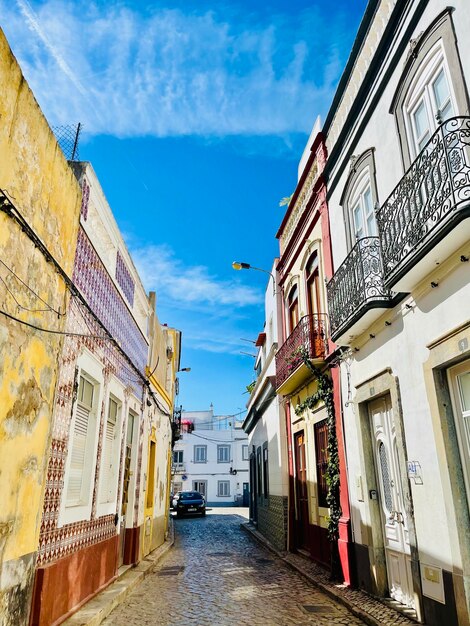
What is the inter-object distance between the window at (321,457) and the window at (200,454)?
34.3m

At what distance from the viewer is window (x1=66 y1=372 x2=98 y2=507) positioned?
5757mm

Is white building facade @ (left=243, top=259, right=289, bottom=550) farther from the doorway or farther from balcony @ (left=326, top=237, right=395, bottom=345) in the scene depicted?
the doorway

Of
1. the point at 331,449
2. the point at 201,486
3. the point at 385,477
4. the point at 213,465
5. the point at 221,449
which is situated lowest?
the point at 385,477

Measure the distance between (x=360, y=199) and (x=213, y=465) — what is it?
124 ft

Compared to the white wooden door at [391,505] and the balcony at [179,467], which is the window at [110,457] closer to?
the white wooden door at [391,505]

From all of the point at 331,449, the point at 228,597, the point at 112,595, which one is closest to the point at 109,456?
the point at 112,595

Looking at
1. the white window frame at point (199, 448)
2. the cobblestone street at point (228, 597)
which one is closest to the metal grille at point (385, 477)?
the cobblestone street at point (228, 597)

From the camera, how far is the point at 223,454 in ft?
139

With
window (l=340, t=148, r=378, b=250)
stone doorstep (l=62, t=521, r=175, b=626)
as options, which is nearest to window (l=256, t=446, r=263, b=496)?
stone doorstep (l=62, t=521, r=175, b=626)

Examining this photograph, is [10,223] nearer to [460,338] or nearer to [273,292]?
[460,338]

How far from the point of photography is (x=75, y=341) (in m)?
5.54

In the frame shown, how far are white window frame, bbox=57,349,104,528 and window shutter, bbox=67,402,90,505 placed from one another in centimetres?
8

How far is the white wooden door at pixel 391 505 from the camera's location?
224 inches

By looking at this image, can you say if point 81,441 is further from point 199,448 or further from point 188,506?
point 199,448
